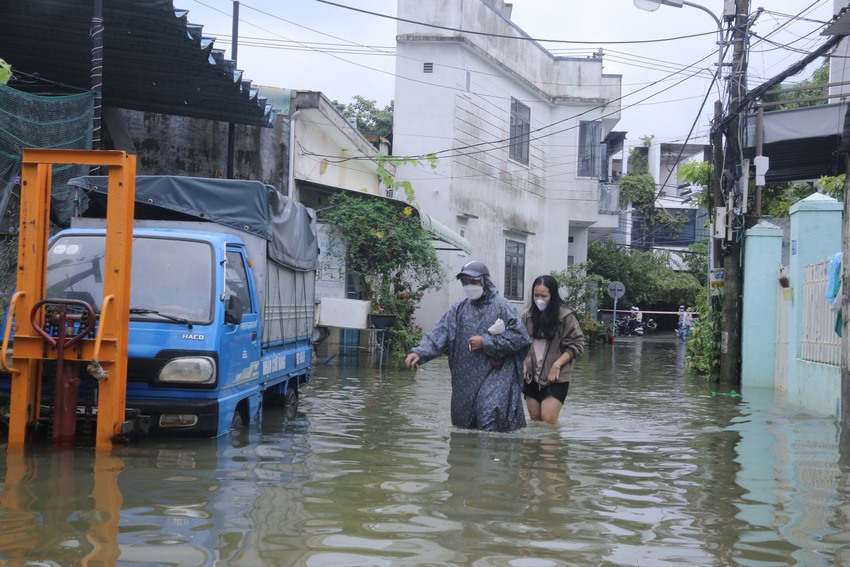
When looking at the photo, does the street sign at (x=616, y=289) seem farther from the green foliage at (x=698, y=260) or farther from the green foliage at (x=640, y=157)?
the green foliage at (x=640, y=157)

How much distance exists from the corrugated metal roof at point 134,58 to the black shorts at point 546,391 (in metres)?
6.07

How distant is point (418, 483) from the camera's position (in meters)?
6.30

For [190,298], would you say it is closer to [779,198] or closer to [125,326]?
[125,326]

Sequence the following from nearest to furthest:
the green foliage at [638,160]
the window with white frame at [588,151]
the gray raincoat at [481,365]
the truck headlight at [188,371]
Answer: the truck headlight at [188,371], the gray raincoat at [481,365], the window with white frame at [588,151], the green foliage at [638,160]

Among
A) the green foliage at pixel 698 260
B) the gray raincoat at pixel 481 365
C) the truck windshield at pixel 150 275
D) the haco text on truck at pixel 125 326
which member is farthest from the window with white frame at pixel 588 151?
the truck windshield at pixel 150 275

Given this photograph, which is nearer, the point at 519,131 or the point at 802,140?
the point at 802,140

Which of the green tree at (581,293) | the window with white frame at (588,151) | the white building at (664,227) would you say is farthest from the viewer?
the white building at (664,227)

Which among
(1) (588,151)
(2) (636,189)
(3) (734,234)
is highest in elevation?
(2) (636,189)

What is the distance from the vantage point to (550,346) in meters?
8.77

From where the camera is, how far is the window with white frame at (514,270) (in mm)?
28969

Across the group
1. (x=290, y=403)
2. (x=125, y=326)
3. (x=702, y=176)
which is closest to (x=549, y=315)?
(x=290, y=403)

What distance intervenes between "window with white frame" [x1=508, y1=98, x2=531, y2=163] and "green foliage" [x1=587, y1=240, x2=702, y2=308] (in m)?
5.60

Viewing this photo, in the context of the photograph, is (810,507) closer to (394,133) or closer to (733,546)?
(733,546)

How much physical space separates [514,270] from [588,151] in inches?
218
